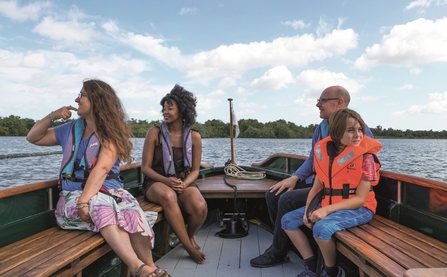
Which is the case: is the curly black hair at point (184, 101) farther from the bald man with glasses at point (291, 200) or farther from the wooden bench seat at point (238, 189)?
the bald man with glasses at point (291, 200)

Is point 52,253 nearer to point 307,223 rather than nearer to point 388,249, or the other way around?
point 307,223

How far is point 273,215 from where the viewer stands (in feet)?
9.97

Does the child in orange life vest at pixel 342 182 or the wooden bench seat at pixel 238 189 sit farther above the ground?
the child in orange life vest at pixel 342 182

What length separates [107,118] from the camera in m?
2.30

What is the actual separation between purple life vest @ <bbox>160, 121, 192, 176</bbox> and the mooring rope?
118cm

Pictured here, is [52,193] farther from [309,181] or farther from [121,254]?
[309,181]

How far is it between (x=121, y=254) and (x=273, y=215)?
4.84ft

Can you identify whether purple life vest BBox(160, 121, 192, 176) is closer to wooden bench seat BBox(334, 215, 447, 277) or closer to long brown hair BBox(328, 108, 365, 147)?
long brown hair BBox(328, 108, 365, 147)

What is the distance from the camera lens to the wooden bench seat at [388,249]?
1641mm

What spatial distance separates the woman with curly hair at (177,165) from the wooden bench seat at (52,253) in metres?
0.76

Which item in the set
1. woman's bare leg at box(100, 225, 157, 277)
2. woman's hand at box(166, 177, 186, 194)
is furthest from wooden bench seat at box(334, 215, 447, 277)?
woman's hand at box(166, 177, 186, 194)

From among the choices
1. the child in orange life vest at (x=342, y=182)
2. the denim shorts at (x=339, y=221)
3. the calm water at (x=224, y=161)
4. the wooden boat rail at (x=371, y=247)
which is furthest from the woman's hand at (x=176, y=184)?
the denim shorts at (x=339, y=221)

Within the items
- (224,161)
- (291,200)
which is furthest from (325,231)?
(224,161)

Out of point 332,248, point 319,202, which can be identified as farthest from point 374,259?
point 319,202
